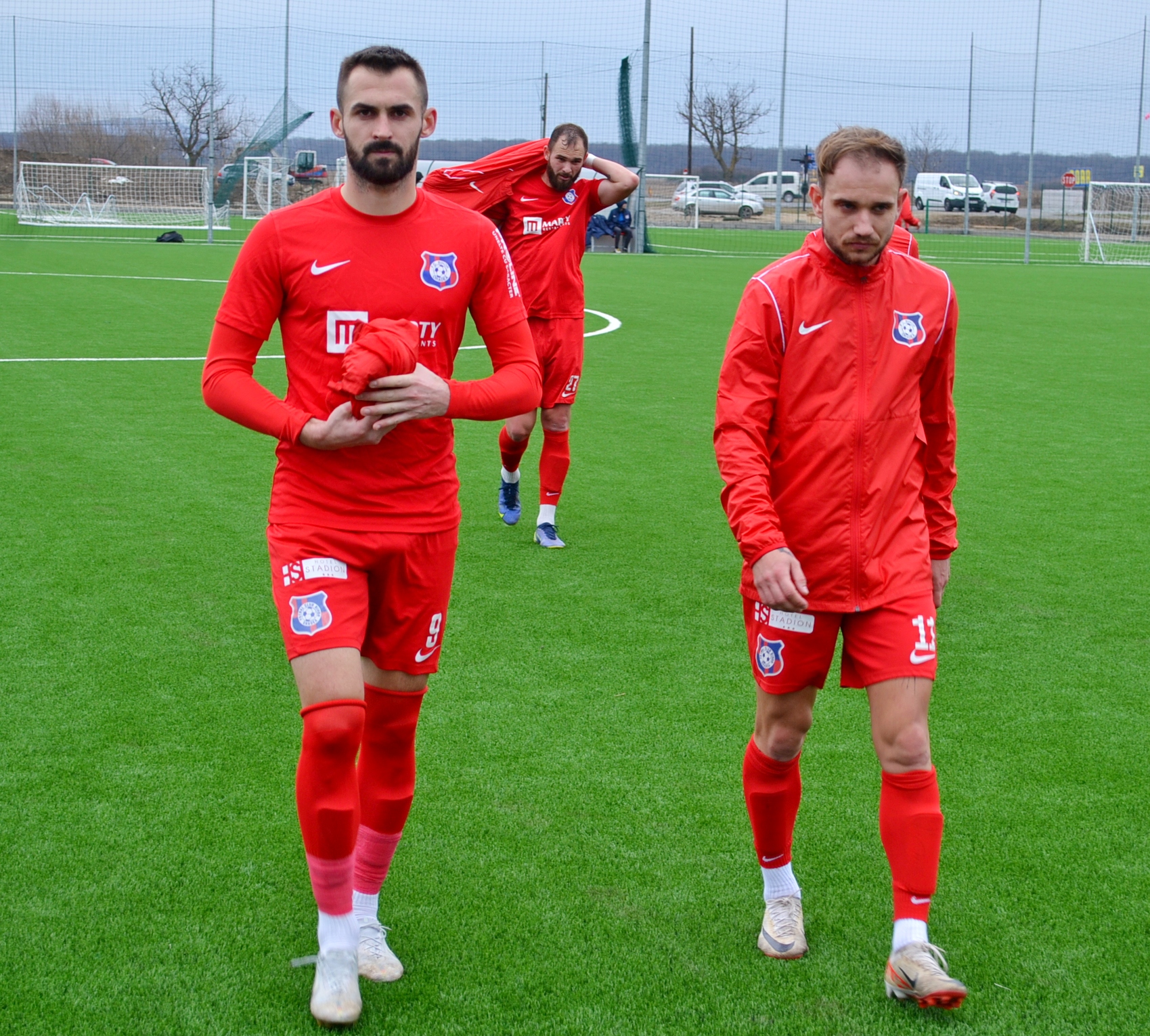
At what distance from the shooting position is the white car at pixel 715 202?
48.2m

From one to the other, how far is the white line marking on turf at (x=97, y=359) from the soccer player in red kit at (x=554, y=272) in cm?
582

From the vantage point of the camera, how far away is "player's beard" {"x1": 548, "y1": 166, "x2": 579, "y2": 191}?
24.1ft

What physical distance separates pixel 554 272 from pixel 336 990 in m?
5.15

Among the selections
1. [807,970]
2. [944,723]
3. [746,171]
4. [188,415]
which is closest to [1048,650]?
[944,723]

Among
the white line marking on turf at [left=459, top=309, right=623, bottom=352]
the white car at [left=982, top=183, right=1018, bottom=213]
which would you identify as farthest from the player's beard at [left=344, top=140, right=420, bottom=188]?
the white car at [left=982, top=183, right=1018, bottom=213]

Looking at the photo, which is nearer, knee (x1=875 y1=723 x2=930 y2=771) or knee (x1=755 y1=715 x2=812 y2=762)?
knee (x1=875 y1=723 x2=930 y2=771)

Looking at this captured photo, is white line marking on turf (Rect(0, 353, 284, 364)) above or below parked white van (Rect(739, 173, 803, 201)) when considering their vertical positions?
below

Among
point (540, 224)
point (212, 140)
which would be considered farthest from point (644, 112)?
point (540, 224)

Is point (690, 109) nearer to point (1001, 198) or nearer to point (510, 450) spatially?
point (1001, 198)

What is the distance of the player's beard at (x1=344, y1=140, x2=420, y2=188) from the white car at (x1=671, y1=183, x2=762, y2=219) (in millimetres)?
45952

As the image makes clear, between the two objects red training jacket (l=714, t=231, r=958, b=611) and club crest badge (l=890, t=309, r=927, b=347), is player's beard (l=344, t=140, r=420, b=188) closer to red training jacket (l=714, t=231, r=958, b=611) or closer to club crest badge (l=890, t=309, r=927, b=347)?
red training jacket (l=714, t=231, r=958, b=611)

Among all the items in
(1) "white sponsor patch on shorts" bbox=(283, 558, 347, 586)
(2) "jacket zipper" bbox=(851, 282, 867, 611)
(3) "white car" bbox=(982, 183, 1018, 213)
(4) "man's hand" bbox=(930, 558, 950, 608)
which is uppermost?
(3) "white car" bbox=(982, 183, 1018, 213)

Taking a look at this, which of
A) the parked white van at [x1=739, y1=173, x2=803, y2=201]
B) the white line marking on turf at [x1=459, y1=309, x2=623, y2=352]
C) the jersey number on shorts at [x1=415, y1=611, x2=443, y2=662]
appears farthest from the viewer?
the parked white van at [x1=739, y1=173, x2=803, y2=201]

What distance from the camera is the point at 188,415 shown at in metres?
10.5
